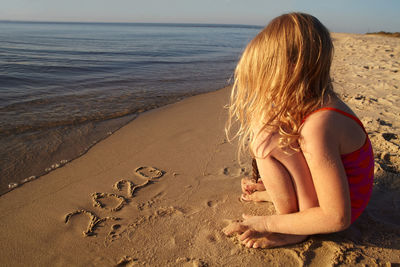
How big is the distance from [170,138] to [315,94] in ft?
7.35

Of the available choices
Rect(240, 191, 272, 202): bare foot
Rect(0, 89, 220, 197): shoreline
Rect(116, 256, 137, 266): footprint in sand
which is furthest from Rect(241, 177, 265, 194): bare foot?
Rect(0, 89, 220, 197): shoreline

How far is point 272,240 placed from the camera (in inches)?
65.3

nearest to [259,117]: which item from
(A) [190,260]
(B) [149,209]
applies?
(A) [190,260]

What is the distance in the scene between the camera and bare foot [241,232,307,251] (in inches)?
65.0

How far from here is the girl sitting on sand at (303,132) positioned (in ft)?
4.33

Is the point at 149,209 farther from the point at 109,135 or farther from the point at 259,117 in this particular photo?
the point at 109,135

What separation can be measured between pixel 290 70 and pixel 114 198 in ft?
5.40

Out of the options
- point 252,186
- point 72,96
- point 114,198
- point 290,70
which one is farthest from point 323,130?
point 72,96

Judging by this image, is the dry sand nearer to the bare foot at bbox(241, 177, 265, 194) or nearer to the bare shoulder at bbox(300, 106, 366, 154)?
the bare foot at bbox(241, 177, 265, 194)

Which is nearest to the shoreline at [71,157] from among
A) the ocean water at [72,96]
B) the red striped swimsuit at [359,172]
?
the ocean water at [72,96]

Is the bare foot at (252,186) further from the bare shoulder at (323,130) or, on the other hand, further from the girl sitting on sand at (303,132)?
the bare shoulder at (323,130)

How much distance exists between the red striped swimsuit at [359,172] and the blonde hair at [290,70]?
0.24 m

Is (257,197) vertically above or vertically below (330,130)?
below

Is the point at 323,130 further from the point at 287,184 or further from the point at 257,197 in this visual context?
the point at 257,197
